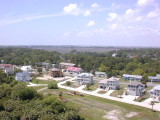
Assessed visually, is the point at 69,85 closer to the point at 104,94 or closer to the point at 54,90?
the point at 54,90

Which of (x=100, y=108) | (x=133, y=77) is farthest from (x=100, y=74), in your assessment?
(x=100, y=108)

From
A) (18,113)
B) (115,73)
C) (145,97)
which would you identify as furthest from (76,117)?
(115,73)

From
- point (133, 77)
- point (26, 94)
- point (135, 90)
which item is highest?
point (26, 94)

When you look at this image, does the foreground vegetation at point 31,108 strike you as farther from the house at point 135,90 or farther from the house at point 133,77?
the house at point 133,77

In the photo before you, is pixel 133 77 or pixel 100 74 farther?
pixel 100 74

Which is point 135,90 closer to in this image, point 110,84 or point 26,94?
point 110,84

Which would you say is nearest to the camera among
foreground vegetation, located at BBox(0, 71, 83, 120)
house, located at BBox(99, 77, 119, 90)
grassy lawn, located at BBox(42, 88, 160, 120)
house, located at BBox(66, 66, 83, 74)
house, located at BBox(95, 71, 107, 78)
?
foreground vegetation, located at BBox(0, 71, 83, 120)

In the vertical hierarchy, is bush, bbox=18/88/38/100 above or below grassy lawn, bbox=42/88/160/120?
above

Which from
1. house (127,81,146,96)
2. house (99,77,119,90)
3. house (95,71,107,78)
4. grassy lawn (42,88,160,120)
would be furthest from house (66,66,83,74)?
house (127,81,146,96)

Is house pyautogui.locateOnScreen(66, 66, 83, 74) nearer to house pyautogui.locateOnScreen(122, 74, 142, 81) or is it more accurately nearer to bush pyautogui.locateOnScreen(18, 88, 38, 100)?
house pyautogui.locateOnScreen(122, 74, 142, 81)
